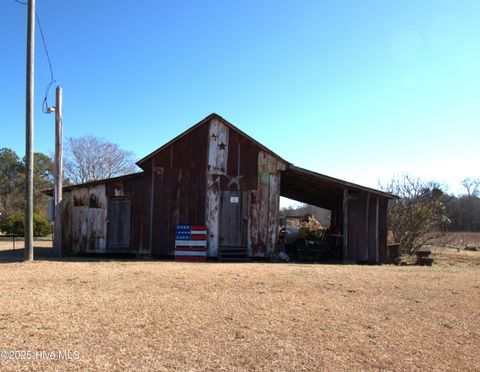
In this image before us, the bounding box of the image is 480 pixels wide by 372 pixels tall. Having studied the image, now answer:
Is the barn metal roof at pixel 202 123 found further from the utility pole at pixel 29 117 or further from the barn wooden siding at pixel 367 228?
the utility pole at pixel 29 117

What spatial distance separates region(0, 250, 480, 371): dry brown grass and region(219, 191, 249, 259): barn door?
5.10 metres

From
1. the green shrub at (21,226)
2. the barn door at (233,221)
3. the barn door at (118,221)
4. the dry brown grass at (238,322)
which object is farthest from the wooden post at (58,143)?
the green shrub at (21,226)

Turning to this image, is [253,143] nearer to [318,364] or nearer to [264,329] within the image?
[264,329]

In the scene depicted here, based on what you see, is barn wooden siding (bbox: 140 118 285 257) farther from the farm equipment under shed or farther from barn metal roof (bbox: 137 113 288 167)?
the farm equipment under shed

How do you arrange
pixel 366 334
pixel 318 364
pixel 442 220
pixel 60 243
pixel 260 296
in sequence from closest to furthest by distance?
1. pixel 318 364
2. pixel 366 334
3. pixel 260 296
4. pixel 60 243
5. pixel 442 220

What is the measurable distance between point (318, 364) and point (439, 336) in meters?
2.12

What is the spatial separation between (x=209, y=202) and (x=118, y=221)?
346cm

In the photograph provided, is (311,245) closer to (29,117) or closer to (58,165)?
(58,165)

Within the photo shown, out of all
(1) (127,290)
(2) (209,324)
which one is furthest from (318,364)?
(1) (127,290)

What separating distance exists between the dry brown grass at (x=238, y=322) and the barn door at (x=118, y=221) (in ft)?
18.0

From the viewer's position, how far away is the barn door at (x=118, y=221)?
1538 cm

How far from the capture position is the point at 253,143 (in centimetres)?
1509

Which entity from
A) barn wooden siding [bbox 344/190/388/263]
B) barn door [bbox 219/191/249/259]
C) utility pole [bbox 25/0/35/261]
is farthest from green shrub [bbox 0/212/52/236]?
barn wooden siding [bbox 344/190/388/263]

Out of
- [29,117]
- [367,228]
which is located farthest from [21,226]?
[367,228]
